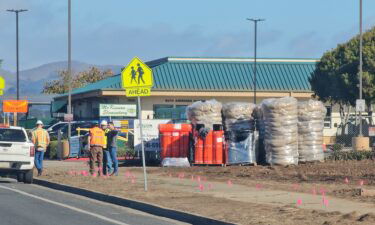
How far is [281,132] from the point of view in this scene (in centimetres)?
3109

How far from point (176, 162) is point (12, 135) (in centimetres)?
740

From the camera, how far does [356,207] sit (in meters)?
17.6

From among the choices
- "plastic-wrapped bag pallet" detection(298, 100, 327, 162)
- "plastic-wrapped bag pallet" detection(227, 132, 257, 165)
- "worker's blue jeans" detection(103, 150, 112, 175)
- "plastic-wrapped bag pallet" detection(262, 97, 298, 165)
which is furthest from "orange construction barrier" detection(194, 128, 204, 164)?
"worker's blue jeans" detection(103, 150, 112, 175)

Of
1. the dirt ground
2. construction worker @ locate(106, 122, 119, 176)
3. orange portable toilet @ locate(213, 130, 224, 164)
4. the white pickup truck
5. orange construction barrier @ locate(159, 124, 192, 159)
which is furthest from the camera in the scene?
orange construction barrier @ locate(159, 124, 192, 159)

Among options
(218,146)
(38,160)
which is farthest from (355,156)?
(38,160)

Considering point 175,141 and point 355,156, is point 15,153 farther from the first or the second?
point 355,156

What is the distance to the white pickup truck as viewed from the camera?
25.9 meters

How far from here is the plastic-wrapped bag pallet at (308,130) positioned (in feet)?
105

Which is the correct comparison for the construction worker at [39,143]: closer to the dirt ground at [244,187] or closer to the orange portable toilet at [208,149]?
the dirt ground at [244,187]

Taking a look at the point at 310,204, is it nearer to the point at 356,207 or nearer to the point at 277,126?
the point at 356,207

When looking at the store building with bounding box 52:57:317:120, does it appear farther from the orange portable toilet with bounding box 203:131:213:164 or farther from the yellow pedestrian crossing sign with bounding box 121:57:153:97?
the yellow pedestrian crossing sign with bounding box 121:57:153:97

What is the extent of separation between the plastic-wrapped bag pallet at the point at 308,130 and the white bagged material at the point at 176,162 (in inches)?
154

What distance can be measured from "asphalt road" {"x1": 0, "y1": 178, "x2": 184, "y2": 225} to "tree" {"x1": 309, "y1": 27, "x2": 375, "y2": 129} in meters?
42.2

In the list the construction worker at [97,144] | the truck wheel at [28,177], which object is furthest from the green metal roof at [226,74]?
the truck wheel at [28,177]
